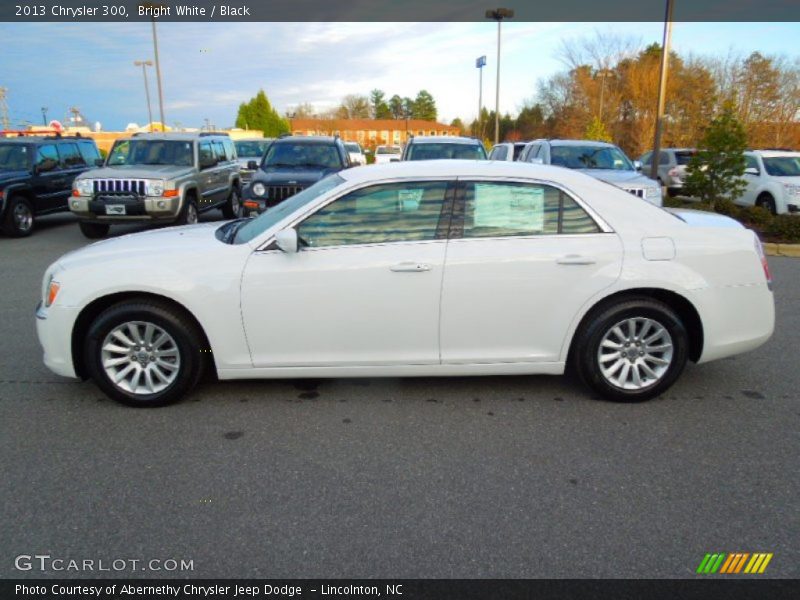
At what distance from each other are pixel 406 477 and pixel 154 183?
867 cm

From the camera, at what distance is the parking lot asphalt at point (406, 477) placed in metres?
2.55

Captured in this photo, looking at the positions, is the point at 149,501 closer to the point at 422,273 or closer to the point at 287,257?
the point at 287,257

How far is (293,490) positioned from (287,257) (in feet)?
5.05

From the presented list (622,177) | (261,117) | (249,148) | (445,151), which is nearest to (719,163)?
(622,177)

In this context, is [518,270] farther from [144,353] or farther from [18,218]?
[18,218]

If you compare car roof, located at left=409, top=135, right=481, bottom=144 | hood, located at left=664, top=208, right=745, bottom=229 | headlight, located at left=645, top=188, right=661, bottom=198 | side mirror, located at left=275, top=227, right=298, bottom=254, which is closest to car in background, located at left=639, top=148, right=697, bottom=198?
car roof, located at left=409, top=135, right=481, bottom=144

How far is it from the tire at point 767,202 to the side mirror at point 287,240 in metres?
12.9

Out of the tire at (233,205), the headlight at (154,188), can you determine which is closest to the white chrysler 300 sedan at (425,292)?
the headlight at (154,188)

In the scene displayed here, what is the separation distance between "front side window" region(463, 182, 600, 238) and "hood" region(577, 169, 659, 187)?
6012mm

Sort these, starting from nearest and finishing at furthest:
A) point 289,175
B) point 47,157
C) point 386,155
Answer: point 289,175 < point 47,157 < point 386,155

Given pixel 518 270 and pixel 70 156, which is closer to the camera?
pixel 518 270

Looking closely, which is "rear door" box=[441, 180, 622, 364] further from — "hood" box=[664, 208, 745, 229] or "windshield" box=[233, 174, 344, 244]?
"windshield" box=[233, 174, 344, 244]

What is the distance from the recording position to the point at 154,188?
994cm

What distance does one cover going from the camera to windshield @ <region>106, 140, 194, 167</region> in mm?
10992
